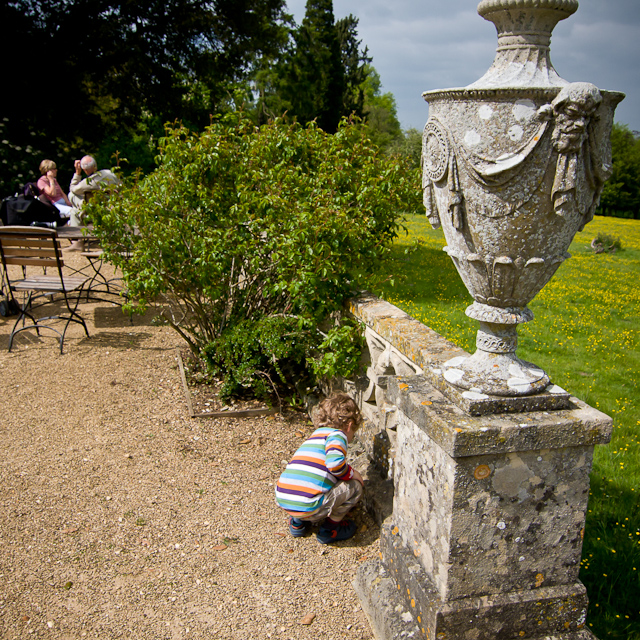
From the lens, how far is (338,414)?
10.9 ft

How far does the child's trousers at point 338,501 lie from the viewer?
317cm

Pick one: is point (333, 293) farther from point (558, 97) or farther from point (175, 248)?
point (558, 97)

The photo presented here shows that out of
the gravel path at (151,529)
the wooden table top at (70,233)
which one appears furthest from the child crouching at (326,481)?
the wooden table top at (70,233)

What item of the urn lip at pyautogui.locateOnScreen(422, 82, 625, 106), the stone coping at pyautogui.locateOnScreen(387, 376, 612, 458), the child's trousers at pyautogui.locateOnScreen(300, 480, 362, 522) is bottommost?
the child's trousers at pyautogui.locateOnScreen(300, 480, 362, 522)

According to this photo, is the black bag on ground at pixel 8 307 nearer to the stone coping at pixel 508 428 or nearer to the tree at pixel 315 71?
the stone coping at pixel 508 428

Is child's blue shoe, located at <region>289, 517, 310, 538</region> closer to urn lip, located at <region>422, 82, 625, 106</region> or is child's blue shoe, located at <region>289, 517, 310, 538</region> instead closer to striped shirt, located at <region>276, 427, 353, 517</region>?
striped shirt, located at <region>276, 427, 353, 517</region>

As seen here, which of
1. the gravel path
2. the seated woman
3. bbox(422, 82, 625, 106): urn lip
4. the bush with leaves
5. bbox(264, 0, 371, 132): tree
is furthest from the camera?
bbox(264, 0, 371, 132): tree

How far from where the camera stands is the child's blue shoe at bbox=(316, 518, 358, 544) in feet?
10.8

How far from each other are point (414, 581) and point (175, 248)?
342 centimetres

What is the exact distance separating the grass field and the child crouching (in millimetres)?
1325

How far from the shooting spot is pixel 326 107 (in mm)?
22078

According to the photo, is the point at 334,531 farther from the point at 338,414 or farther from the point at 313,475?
the point at 338,414

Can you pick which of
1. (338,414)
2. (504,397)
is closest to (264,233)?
(338,414)

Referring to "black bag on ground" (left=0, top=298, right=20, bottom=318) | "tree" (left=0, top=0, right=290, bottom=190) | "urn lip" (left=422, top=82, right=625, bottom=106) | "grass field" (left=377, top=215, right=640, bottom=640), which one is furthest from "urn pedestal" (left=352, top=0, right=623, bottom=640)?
"tree" (left=0, top=0, right=290, bottom=190)
